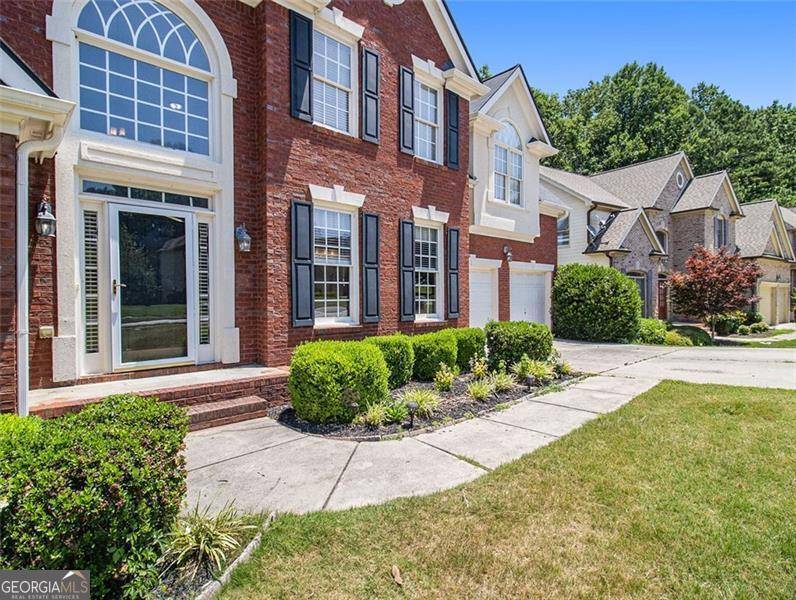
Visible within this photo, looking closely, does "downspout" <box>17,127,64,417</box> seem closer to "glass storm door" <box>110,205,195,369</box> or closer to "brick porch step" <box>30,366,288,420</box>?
"brick porch step" <box>30,366,288,420</box>

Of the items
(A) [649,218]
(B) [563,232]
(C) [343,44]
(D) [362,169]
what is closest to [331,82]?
(C) [343,44]

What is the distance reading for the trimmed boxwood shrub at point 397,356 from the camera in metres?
7.53

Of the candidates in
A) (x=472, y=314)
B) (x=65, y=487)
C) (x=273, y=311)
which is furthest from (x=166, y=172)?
(x=472, y=314)

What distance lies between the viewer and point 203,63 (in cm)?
700

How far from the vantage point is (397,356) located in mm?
7629

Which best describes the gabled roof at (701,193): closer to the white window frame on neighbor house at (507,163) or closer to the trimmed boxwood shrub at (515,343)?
the white window frame on neighbor house at (507,163)

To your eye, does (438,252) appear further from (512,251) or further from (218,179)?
(218,179)

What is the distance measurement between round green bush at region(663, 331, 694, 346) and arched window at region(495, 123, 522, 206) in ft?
26.6

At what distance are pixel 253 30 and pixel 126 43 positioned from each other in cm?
218

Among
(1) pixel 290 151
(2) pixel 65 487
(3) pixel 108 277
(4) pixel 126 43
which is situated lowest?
(2) pixel 65 487

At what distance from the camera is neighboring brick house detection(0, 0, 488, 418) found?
5602mm

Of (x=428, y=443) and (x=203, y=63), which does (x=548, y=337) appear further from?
(x=203, y=63)

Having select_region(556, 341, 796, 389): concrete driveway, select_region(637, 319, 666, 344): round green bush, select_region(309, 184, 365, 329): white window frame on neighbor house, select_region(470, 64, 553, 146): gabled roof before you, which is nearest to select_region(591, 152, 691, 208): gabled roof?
select_region(637, 319, 666, 344): round green bush

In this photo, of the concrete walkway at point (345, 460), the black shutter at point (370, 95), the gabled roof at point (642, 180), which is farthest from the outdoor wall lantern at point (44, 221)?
the gabled roof at point (642, 180)
